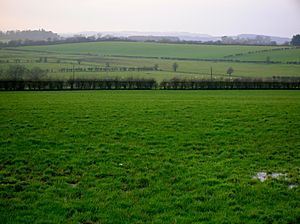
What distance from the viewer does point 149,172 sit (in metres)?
10.5

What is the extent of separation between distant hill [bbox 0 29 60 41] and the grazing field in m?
139

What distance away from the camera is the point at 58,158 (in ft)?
39.0

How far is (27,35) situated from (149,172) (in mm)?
165357

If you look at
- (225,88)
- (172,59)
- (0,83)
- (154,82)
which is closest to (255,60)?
(172,59)

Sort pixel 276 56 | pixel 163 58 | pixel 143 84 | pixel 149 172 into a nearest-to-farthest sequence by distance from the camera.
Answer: pixel 149 172 → pixel 143 84 → pixel 276 56 → pixel 163 58

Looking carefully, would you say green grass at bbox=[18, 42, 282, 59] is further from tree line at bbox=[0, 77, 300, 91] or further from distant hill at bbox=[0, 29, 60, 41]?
tree line at bbox=[0, 77, 300, 91]

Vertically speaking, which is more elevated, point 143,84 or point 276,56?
point 276,56

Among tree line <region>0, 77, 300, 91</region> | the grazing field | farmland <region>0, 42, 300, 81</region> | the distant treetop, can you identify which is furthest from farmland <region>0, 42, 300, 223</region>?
the distant treetop

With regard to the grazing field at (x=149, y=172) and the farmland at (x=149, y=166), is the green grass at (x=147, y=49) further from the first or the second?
the grazing field at (x=149, y=172)

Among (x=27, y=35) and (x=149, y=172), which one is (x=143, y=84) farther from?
(x=27, y=35)

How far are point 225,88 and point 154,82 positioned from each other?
13.6 metres

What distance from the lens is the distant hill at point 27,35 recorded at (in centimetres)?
14512

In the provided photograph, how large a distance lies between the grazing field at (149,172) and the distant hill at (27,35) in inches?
5483

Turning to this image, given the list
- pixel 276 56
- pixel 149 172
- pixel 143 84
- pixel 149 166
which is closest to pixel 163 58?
pixel 276 56
